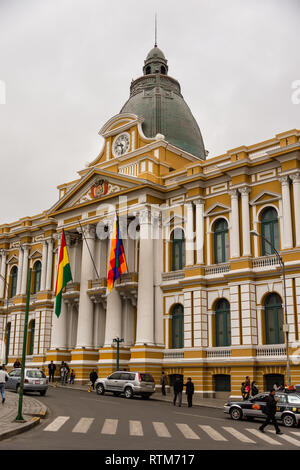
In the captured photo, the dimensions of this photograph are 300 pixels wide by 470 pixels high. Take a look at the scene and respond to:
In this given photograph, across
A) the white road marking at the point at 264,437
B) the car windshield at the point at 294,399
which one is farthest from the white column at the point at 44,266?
the white road marking at the point at 264,437

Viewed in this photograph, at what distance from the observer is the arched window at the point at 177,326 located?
37.9 meters

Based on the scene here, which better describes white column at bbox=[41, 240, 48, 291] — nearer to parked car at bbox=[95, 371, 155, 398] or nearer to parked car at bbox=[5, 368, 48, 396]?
parked car at bbox=[95, 371, 155, 398]

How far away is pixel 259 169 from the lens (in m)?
35.4

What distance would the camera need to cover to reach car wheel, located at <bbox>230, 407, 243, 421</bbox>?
22278mm

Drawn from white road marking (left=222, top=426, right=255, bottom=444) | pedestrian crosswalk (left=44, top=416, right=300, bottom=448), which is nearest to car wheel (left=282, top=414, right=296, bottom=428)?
pedestrian crosswalk (left=44, top=416, right=300, bottom=448)

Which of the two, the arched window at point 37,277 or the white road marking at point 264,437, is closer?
the white road marking at point 264,437

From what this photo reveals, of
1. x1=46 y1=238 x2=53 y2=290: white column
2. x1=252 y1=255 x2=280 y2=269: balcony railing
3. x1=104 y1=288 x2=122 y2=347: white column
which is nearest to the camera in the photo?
x1=252 y1=255 x2=280 y2=269: balcony railing

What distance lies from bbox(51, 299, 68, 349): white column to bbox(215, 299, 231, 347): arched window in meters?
15.5

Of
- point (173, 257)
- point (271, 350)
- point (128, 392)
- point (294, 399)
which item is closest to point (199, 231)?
point (173, 257)

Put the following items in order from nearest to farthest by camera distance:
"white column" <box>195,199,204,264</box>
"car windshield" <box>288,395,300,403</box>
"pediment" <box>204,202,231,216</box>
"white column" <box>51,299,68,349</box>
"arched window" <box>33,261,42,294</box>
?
"car windshield" <box>288,395,300,403</box> → "pediment" <box>204,202,231,216</box> → "white column" <box>195,199,204,264</box> → "white column" <box>51,299,68,349</box> → "arched window" <box>33,261,42,294</box>

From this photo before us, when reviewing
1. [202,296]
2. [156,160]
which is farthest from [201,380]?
[156,160]

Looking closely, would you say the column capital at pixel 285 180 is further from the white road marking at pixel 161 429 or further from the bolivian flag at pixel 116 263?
the white road marking at pixel 161 429

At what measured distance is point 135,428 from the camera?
1700cm

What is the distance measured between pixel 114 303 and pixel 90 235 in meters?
6.76
